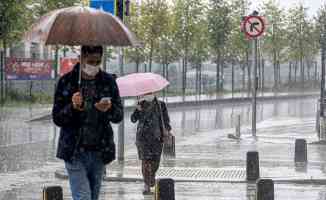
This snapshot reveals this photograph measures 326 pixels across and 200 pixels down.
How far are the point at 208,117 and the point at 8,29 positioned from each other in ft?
29.5

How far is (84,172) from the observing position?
28.2ft

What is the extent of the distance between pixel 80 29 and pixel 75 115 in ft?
2.35

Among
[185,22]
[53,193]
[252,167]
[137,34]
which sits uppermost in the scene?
[185,22]

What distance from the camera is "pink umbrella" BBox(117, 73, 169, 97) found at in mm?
13961

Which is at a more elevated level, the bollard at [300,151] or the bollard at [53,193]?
the bollard at [53,193]

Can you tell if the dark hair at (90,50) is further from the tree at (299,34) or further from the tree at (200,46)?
the tree at (299,34)

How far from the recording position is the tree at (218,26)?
66.6 m

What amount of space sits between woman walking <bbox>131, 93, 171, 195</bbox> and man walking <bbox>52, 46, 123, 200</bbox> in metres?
5.81

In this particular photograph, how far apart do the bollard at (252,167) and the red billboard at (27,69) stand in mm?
30024

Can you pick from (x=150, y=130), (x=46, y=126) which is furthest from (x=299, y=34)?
(x=150, y=130)

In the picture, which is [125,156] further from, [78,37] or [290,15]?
[290,15]

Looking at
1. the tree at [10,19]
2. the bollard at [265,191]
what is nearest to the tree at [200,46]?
the tree at [10,19]

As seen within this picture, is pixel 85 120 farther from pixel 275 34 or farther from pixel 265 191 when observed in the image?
pixel 275 34

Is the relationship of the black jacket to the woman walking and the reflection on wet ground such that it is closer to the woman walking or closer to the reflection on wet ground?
the woman walking
